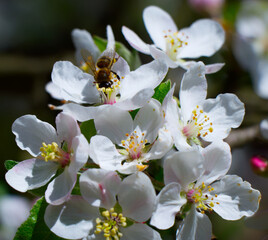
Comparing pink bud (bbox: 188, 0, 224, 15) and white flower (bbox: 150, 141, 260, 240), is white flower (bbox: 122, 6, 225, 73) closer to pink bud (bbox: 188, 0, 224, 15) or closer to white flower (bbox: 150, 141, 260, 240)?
white flower (bbox: 150, 141, 260, 240)

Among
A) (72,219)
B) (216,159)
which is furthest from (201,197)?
(72,219)

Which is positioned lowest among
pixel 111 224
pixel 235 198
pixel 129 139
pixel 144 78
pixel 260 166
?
pixel 260 166

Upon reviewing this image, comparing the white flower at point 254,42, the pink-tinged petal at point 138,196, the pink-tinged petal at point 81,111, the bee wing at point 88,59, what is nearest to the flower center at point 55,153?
the pink-tinged petal at point 81,111

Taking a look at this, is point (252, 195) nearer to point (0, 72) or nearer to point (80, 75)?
point (80, 75)

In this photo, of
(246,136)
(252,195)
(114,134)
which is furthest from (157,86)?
(246,136)

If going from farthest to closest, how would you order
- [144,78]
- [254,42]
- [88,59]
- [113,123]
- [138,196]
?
[254,42], [88,59], [144,78], [113,123], [138,196]

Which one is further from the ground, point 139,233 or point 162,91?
point 162,91

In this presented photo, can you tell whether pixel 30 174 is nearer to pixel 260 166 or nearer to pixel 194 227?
pixel 194 227

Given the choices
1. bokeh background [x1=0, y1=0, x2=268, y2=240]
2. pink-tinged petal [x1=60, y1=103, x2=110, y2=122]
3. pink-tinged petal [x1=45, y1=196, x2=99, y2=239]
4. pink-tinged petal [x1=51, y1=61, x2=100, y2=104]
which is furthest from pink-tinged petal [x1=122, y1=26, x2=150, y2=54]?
bokeh background [x1=0, y1=0, x2=268, y2=240]
